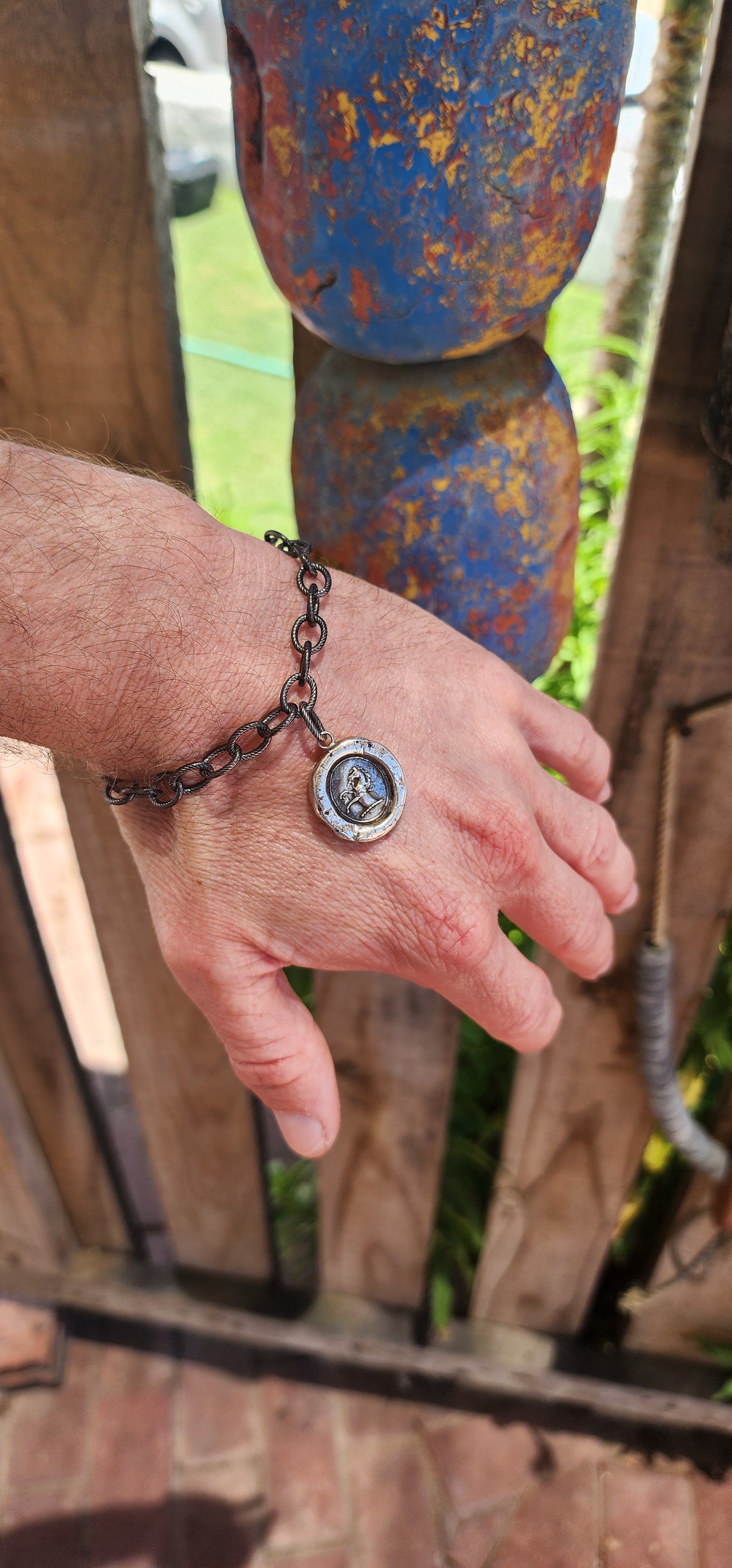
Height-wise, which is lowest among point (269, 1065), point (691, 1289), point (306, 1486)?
point (306, 1486)

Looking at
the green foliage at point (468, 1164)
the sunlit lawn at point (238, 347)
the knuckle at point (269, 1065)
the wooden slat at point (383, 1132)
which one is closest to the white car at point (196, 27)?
the sunlit lawn at point (238, 347)

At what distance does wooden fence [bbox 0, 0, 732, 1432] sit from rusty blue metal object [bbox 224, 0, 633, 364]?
0.74 ft

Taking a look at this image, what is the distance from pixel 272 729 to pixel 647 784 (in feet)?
2.01

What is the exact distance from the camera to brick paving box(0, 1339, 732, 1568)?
2021 millimetres

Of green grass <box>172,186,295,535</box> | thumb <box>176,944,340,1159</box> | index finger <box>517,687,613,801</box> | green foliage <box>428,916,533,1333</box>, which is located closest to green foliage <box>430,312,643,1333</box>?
green foliage <box>428,916,533,1333</box>

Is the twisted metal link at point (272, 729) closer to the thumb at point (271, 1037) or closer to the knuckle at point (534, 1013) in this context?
the thumb at point (271, 1037)

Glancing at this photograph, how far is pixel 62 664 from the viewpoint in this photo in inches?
34.3

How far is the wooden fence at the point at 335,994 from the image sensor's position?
964 millimetres

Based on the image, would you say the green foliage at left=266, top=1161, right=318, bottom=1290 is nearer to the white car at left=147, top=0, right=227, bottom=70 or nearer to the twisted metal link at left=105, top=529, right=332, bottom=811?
the twisted metal link at left=105, top=529, right=332, bottom=811

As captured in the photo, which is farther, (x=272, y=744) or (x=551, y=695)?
(x=551, y=695)

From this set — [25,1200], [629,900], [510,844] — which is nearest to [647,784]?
[629,900]

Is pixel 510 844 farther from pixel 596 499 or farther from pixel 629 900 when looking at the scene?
pixel 596 499

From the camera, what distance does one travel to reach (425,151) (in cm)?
72

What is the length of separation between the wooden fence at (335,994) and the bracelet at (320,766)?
1.23 ft
